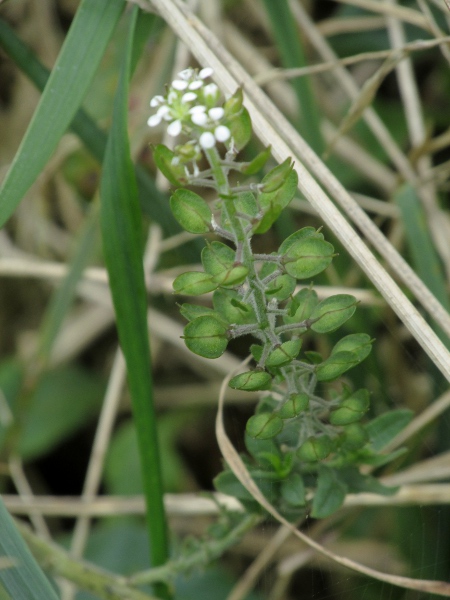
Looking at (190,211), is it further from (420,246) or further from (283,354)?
(420,246)

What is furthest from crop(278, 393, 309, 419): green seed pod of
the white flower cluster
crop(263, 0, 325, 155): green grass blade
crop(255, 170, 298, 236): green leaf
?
crop(263, 0, 325, 155): green grass blade

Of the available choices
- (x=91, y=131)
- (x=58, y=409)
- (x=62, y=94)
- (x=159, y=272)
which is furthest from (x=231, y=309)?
(x=58, y=409)

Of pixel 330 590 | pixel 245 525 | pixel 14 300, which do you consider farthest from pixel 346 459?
pixel 14 300

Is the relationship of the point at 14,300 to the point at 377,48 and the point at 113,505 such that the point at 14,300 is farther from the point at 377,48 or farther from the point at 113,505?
the point at 377,48

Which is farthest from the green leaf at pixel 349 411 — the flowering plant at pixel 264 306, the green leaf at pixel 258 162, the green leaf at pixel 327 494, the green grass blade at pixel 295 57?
the green grass blade at pixel 295 57

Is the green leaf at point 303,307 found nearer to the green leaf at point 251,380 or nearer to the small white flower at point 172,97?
the green leaf at point 251,380
